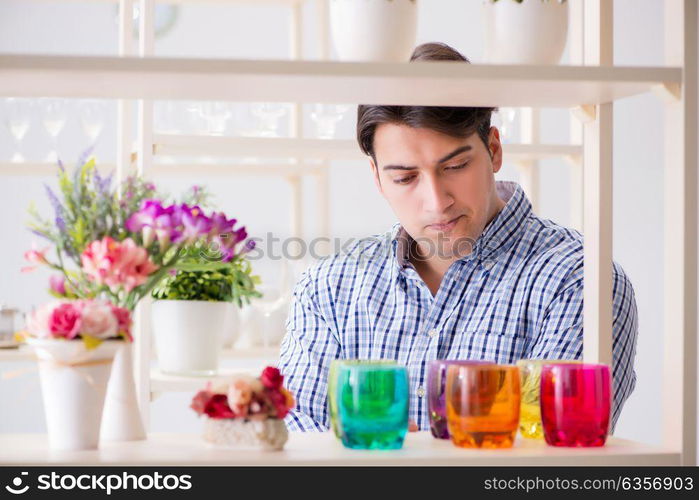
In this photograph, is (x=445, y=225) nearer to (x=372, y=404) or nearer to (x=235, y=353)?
(x=372, y=404)

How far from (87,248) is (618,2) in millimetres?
3769

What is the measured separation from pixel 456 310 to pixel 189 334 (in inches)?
30.4

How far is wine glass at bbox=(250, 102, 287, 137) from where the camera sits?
310cm

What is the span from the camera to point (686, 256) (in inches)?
48.8

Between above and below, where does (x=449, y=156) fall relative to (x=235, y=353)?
above

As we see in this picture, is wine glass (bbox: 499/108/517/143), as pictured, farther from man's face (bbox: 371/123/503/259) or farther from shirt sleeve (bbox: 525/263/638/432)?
shirt sleeve (bbox: 525/263/638/432)

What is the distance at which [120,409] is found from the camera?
4.23 ft

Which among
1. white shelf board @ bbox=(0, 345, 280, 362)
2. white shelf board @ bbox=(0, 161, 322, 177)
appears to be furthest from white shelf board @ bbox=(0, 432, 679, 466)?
white shelf board @ bbox=(0, 161, 322, 177)

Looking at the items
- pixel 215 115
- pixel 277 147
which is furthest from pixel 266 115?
pixel 277 147

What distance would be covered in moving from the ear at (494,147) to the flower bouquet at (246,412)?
105cm

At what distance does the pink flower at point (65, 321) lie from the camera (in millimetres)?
1153

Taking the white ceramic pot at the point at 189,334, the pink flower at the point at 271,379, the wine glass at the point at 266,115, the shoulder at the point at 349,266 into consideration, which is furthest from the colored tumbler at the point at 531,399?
the wine glass at the point at 266,115

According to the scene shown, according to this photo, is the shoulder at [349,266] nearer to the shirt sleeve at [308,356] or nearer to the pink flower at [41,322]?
the shirt sleeve at [308,356]
